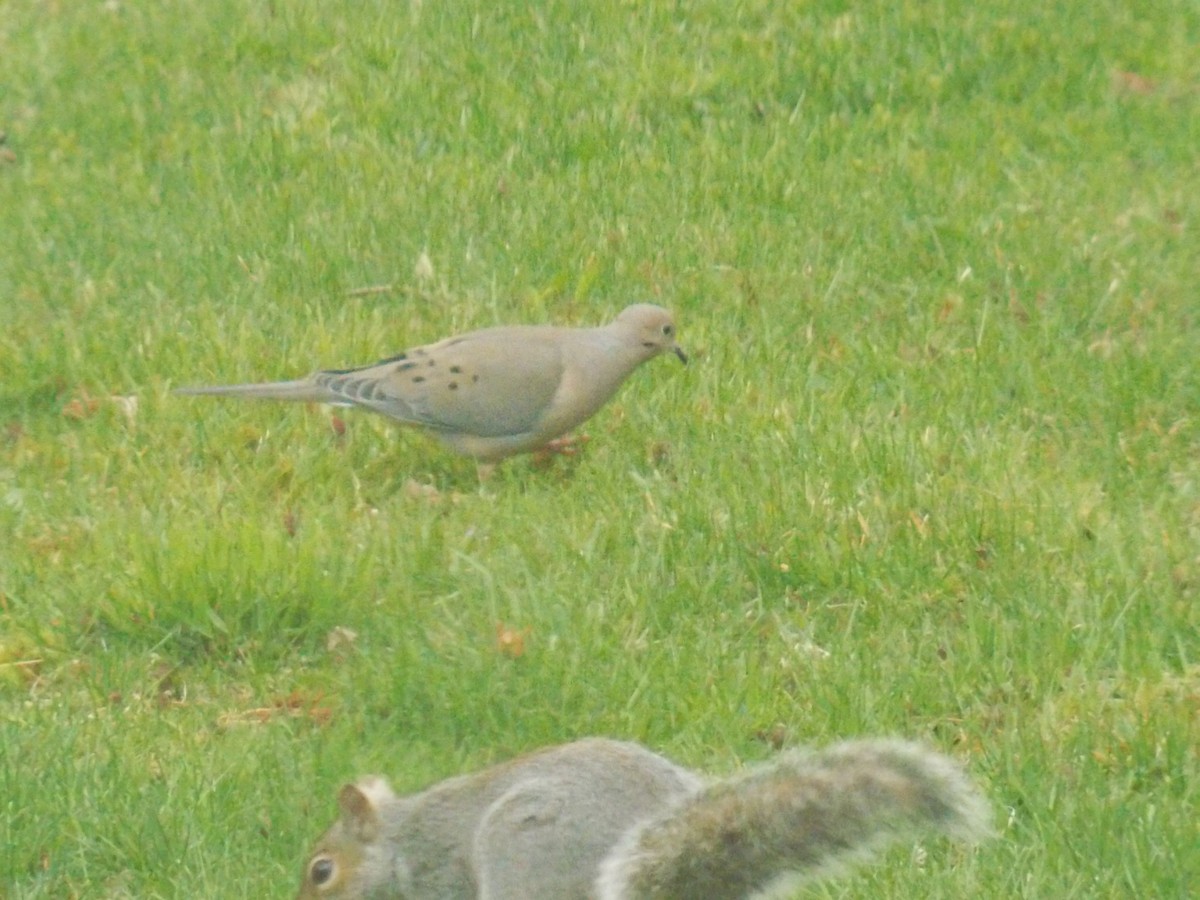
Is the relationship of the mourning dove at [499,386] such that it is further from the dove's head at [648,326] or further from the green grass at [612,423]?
the green grass at [612,423]

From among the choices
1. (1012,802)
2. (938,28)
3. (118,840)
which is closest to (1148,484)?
(1012,802)

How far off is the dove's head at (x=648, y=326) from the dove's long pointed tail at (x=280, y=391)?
31.5 inches

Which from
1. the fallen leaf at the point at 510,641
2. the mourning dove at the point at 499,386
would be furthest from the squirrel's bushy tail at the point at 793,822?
the mourning dove at the point at 499,386

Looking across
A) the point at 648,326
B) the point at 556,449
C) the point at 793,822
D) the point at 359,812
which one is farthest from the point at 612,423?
the point at 793,822

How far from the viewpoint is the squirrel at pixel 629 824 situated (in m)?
2.89

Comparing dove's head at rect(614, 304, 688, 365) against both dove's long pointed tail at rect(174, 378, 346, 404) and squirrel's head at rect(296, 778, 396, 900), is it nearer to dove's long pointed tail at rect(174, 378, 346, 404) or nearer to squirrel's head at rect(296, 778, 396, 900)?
dove's long pointed tail at rect(174, 378, 346, 404)

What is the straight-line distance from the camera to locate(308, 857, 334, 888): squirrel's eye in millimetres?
3465

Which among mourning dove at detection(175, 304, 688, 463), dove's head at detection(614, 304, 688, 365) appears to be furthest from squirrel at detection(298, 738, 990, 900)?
dove's head at detection(614, 304, 688, 365)

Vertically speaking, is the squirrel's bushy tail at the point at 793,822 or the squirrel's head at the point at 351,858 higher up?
the squirrel's bushy tail at the point at 793,822

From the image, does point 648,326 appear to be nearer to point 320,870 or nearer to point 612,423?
point 612,423

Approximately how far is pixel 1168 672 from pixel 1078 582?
1.28ft

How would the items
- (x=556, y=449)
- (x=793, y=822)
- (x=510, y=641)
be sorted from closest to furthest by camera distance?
(x=793, y=822) → (x=510, y=641) → (x=556, y=449)

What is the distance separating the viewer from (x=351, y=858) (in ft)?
11.4

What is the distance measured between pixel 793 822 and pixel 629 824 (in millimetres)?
379
